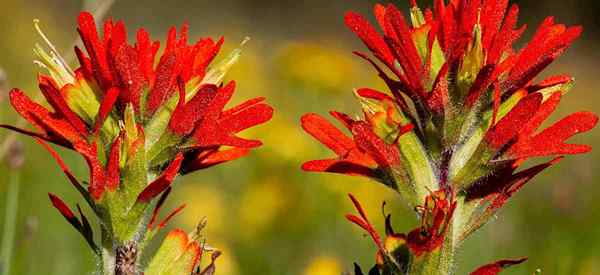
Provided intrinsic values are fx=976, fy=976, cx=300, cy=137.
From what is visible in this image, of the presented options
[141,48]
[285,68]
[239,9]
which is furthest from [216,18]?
[141,48]

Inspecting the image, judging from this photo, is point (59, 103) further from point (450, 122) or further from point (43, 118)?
point (450, 122)

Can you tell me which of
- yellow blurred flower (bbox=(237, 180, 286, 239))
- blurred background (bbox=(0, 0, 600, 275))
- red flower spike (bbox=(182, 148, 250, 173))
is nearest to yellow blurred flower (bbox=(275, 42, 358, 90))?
blurred background (bbox=(0, 0, 600, 275))

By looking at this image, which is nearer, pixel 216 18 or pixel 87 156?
pixel 87 156

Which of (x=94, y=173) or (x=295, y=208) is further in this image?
(x=295, y=208)

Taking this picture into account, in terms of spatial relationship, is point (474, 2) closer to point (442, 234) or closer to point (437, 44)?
point (437, 44)

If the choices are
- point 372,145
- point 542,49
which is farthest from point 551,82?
point 372,145
